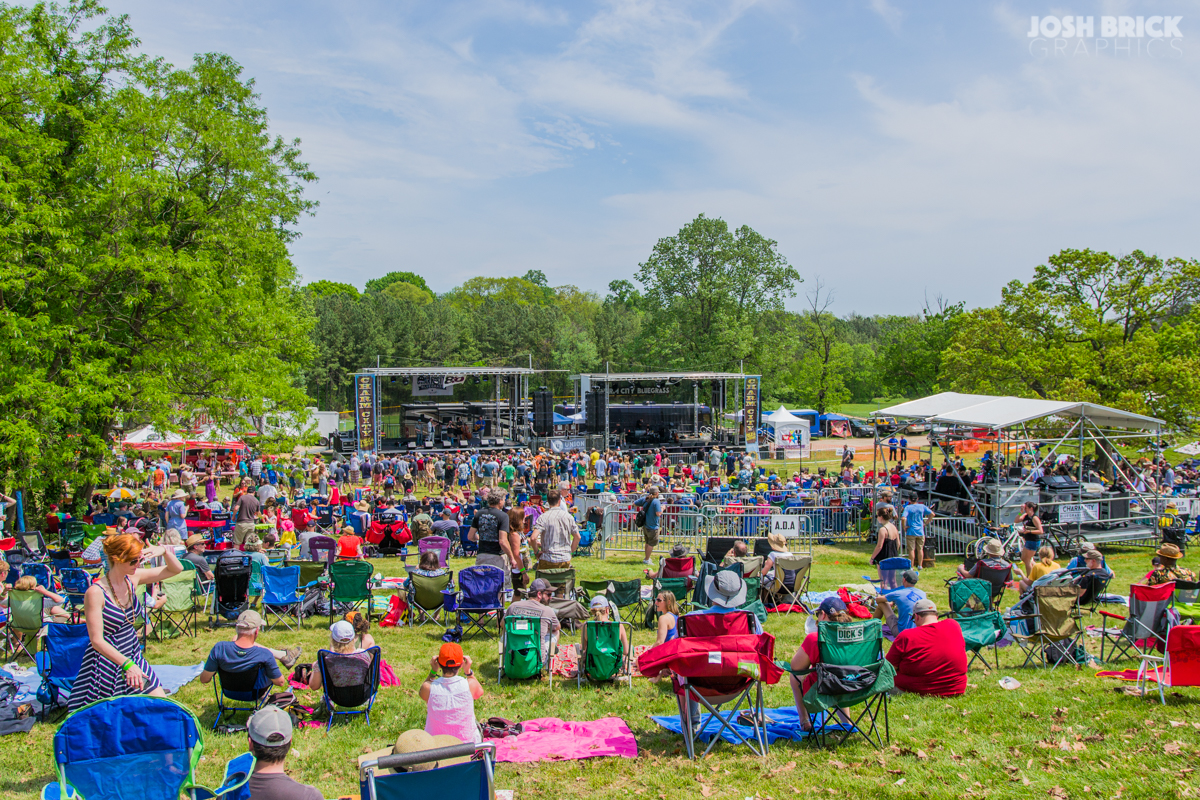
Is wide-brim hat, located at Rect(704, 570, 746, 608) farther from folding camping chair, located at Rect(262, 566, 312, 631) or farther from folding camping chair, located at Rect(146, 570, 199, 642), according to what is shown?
folding camping chair, located at Rect(146, 570, 199, 642)

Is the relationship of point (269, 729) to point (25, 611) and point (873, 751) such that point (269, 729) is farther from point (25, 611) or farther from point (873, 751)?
point (25, 611)

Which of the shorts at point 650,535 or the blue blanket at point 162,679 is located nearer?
the blue blanket at point 162,679

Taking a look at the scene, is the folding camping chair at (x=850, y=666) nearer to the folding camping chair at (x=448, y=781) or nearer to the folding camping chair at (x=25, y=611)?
the folding camping chair at (x=448, y=781)

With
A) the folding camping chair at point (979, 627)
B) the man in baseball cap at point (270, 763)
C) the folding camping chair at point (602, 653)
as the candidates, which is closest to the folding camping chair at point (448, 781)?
the man in baseball cap at point (270, 763)

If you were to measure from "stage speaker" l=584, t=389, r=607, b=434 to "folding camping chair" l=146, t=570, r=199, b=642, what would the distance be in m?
24.9

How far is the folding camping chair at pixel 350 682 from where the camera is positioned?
17.4ft

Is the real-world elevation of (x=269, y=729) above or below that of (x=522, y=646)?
above

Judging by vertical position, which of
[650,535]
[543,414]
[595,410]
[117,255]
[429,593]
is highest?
[117,255]

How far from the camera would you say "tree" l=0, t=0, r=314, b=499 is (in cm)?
1309

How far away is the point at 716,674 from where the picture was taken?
186 inches

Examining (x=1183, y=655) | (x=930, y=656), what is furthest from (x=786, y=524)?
(x=1183, y=655)

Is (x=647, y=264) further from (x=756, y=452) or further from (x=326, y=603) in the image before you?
(x=326, y=603)

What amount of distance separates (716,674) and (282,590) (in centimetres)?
524

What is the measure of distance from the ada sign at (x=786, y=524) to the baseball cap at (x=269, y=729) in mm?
11496
